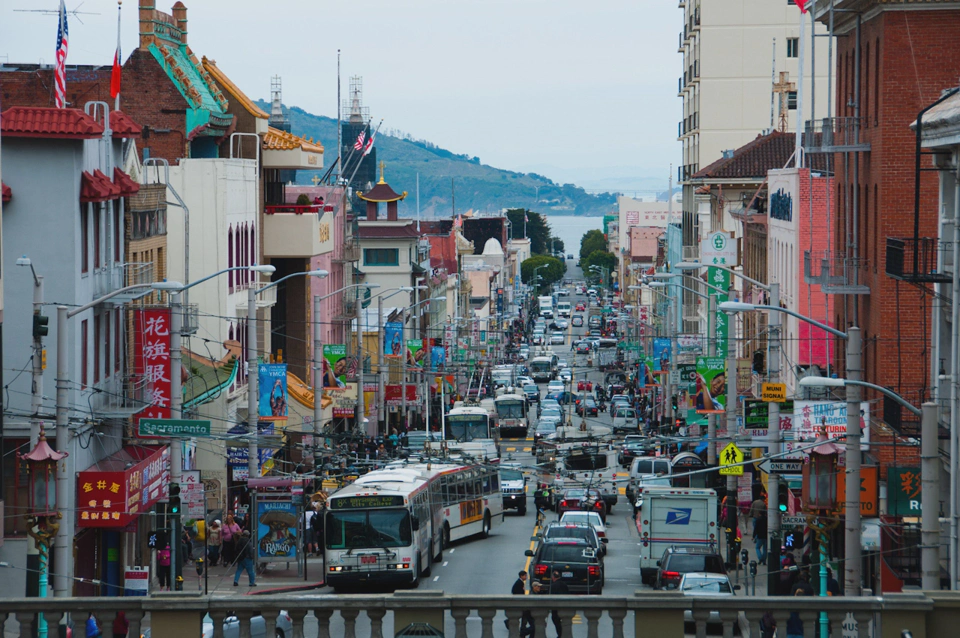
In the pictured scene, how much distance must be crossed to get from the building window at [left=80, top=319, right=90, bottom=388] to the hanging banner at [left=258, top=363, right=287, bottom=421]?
10.4m

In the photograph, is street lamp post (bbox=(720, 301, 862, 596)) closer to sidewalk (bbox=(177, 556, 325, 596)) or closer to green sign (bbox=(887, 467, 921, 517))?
green sign (bbox=(887, 467, 921, 517))

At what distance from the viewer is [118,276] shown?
41.8 metres

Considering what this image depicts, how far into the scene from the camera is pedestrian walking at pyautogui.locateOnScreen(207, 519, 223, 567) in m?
43.8

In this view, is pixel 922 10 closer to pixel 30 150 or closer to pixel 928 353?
pixel 928 353

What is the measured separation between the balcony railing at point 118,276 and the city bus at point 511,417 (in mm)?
50826

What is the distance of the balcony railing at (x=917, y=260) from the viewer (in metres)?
28.2

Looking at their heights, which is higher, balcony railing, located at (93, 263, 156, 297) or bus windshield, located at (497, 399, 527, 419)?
balcony railing, located at (93, 263, 156, 297)

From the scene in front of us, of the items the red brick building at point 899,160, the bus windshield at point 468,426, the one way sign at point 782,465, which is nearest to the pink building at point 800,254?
the red brick building at point 899,160

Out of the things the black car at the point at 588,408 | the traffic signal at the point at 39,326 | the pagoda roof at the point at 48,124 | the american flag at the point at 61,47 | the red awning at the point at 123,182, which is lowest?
the black car at the point at 588,408

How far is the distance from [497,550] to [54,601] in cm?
2854

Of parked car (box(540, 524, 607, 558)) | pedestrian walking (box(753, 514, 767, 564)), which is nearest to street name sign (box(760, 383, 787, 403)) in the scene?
parked car (box(540, 524, 607, 558))

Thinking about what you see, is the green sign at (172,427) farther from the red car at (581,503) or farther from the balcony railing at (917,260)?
the red car at (581,503)

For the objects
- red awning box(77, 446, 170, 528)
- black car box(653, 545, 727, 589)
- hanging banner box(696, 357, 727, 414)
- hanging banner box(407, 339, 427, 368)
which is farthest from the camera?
hanging banner box(407, 339, 427, 368)

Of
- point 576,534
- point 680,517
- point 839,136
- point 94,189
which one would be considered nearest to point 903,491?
point 576,534
